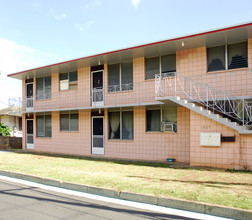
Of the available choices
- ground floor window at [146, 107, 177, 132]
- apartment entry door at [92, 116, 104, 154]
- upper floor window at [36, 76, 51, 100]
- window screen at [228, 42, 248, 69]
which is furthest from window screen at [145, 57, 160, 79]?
upper floor window at [36, 76, 51, 100]

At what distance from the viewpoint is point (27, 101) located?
779 inches

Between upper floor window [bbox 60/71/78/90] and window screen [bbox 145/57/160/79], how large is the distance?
218 inches

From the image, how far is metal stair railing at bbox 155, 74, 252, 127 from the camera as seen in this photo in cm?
1091

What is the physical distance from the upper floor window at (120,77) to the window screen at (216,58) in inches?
172

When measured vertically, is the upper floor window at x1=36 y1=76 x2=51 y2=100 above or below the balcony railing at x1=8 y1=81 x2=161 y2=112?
above

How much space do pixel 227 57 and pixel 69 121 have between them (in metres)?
11.0

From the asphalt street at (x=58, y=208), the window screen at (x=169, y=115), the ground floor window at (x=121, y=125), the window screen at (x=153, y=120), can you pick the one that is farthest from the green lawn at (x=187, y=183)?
Result: the ground floor window at (x=121, y=125)

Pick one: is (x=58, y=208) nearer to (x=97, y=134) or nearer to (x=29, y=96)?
(x=97, y=134)

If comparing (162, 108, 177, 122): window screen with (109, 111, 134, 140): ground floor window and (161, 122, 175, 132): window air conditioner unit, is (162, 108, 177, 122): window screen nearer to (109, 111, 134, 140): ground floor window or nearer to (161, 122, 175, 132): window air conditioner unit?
(161, 122, 175, 132): window air conditioner unit

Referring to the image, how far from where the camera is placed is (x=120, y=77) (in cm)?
1488

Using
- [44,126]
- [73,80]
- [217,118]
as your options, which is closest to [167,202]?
[217,118]

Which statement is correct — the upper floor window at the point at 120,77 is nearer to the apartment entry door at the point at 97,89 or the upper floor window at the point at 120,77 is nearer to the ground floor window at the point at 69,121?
the apartment entry door at the point at 97,89

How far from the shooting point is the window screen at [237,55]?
11.2 metres

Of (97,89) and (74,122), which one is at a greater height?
(97,89)
